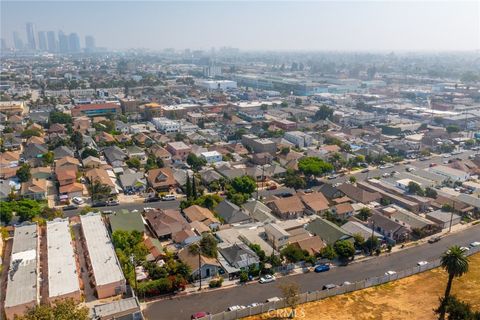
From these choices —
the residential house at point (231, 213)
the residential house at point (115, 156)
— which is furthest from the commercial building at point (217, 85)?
the residential house at point (231, 213)

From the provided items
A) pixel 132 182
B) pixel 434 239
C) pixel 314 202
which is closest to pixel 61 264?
pixel 132 182

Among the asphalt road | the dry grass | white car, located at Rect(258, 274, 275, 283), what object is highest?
white car, located at Rect(258, 274, 275, 283)

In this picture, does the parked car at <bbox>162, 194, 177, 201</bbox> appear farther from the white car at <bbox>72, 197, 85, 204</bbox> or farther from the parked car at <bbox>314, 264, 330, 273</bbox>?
the parked car at <bbox>314, 264, 330, 273</bbox>

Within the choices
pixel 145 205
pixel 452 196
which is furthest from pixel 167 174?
pixel 452 196

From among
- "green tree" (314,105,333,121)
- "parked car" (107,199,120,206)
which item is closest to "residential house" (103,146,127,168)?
"parked car" (107,199,120,206)

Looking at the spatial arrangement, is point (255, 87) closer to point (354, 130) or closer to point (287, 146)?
point (354, 130)

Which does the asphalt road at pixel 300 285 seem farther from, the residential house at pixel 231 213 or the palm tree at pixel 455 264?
the residential house at pixel 231 213

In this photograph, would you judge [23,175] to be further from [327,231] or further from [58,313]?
[327,231]
